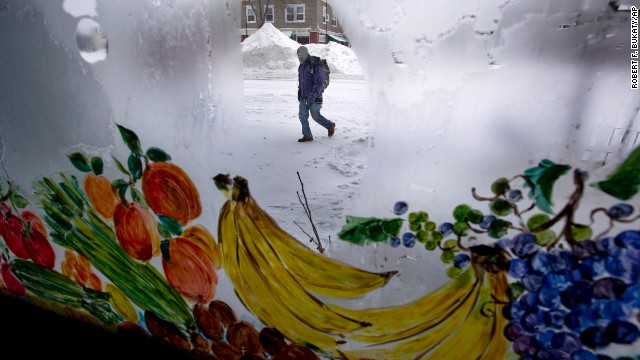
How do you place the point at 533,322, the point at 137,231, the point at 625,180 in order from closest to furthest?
the point at 625,180, the point at 533,322, the point at 137,231

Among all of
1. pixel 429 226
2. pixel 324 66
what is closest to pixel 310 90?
pixel 324 66

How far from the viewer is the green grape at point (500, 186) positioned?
1.30 metres

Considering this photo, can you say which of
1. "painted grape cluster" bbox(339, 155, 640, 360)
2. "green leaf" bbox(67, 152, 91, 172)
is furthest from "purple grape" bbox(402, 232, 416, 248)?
"green leaf" bbox(67, 152, 91, 172)

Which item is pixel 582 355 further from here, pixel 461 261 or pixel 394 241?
pixel 394 241

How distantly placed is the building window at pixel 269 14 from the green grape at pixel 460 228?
0.99 meters

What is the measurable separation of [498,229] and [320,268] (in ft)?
2.12

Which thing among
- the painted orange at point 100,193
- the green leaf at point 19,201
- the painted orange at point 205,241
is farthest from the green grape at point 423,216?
the green leaf at point 19,201

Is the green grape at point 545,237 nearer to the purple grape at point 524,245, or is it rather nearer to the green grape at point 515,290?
the purple grape at point 524,245

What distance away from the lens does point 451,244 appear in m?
1.43

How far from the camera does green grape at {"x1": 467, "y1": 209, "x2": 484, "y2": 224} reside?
4.47 feet

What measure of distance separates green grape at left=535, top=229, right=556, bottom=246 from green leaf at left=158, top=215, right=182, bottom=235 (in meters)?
1.37

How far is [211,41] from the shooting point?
5.16 ft

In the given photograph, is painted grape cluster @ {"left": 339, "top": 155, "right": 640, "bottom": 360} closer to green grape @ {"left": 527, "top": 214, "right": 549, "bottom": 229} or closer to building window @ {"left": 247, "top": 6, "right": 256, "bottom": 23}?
green grape @ {"left": 527, "top": 214, "right": 549, "bottom": 229}

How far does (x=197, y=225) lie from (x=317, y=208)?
567 millimetres
